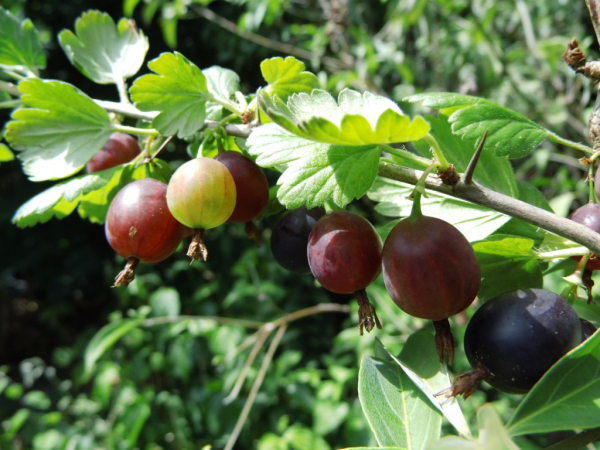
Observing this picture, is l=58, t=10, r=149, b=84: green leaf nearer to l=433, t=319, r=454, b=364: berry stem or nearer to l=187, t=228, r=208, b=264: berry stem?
l=187, t=228, r=208, b=264: berry stem

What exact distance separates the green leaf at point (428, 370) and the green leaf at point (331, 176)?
165 mm

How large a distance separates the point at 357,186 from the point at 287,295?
2.10m

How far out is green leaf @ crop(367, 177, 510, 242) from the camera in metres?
0.54

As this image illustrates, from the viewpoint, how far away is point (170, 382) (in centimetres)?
225

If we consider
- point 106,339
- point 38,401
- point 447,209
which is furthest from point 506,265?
point 38,401

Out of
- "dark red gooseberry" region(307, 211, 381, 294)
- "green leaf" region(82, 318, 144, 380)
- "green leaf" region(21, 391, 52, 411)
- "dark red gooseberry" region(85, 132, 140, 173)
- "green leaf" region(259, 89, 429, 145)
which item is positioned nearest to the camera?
"green leaf" region(259, 89, 429, 145)

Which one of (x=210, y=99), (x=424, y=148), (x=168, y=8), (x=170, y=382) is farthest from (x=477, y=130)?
(x=168, y=8)

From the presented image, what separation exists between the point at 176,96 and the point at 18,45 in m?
0.36

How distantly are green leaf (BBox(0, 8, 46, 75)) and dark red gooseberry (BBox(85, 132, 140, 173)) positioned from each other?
20 centimetres

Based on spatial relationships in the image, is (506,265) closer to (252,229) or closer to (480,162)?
(480,162)

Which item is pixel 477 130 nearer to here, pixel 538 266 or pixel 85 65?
pixel 538 266

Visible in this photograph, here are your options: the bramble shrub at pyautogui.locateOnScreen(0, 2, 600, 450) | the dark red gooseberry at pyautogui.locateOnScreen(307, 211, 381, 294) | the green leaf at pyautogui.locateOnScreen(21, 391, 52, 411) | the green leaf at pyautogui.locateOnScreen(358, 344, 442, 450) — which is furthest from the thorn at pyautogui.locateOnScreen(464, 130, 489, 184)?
the green leaf at pyautogui.locateOnScreen(21, 391, 52, 411)

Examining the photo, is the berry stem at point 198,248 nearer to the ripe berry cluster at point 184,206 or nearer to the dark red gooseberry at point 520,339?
the ripe berry cluster at point 184,206

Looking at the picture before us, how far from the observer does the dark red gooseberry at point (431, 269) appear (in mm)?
419
